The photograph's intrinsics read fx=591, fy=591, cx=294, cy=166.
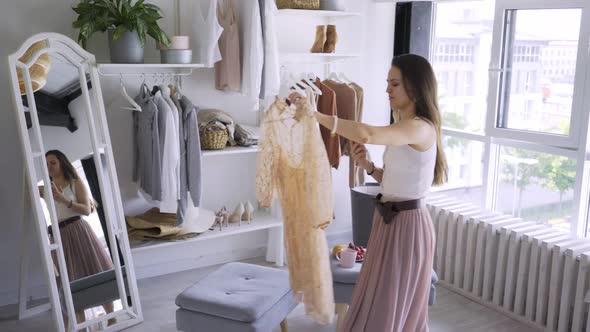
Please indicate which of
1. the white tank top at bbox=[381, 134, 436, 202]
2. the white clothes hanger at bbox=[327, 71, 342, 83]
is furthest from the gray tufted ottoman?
the white clothes hanger at bbox=[327, 71, 342, 83]

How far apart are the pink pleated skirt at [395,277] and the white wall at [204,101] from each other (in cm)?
201

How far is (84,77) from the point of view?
3.16 metres

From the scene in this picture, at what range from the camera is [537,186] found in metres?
3.75

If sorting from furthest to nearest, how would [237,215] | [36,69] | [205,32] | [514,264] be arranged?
1. [237,215]
2. [205,32]
3. [514,264]
4. [36,69]

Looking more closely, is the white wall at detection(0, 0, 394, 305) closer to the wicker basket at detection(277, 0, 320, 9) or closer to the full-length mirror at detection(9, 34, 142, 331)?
the wicker basket at detection(277, 0, 320, 9)

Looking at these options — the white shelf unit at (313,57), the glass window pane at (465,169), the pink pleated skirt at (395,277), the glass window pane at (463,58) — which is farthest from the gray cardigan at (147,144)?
the glass window pane at (463,58)

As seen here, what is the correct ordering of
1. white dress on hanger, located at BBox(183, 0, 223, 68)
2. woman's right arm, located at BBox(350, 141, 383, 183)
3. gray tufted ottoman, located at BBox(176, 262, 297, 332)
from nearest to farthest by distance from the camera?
woman's right arm, located at BBox(350, 141, 383, 183) < gray tufted ottoman, located at BBox(176, 262, 297, 332) < white dress on hanger, located at BBox(183, 0, 223, 68)

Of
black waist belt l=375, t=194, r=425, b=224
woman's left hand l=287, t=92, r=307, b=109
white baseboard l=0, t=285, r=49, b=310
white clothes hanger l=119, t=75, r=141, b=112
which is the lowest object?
white baseboard l=0, t=285, r=49, b=310

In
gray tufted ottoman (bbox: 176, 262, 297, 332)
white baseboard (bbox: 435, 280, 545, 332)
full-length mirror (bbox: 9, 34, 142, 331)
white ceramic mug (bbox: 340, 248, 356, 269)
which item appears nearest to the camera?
gray tufted ottoman (bbox: 176, 262, 297, 332)

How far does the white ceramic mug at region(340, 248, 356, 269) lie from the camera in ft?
10.4

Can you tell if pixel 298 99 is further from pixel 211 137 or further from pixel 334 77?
pixel 334 77

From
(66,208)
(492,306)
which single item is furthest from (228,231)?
(492,306)

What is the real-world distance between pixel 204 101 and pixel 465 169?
6.54ft

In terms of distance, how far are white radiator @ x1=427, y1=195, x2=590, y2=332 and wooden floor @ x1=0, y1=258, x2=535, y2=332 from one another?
0.09 m
